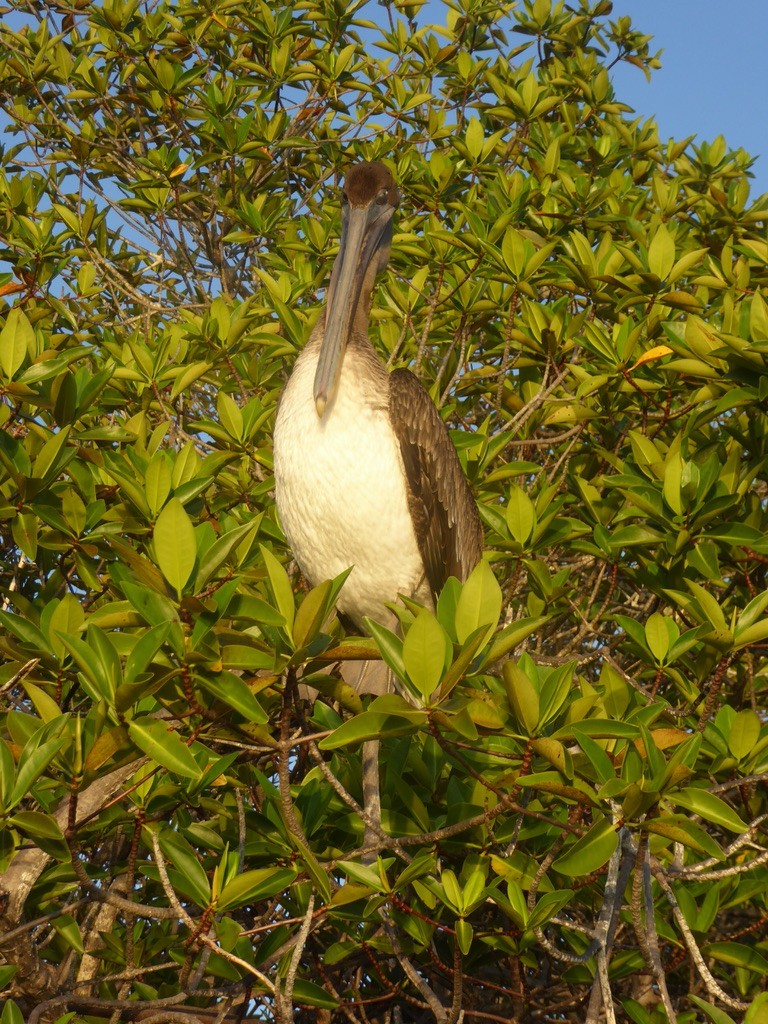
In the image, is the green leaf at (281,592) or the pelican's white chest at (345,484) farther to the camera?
the pelican's white chest at (345,484)

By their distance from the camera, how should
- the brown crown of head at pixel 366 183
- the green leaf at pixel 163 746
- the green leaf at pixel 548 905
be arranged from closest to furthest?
1. the green leaf at pixel 163 746
2. the green leaf at pixel 548 905
3. the brown crown of head at pixel 366 183

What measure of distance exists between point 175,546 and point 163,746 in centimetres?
45

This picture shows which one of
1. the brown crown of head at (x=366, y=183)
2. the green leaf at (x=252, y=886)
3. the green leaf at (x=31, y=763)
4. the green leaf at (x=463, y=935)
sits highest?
the brown crown of head at (x=366, y=183)

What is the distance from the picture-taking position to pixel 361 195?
4.88 m

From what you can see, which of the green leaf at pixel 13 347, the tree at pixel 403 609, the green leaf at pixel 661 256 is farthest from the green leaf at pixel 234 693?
the green leaf at pixel 661 256

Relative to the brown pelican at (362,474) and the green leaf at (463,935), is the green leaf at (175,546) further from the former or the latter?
the brown pelican at (362,474)

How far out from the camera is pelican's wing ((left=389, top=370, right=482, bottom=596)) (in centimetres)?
423

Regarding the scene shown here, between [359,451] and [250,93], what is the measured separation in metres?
3.98

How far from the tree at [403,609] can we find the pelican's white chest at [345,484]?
281mm

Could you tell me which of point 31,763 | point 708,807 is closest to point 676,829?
point 708,807

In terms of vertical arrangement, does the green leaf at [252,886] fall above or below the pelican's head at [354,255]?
below

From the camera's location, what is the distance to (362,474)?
13.4ft

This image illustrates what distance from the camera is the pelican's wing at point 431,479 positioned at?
4.23 metres

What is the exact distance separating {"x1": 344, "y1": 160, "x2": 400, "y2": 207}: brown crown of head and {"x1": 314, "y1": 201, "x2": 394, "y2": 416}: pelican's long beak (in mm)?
41
